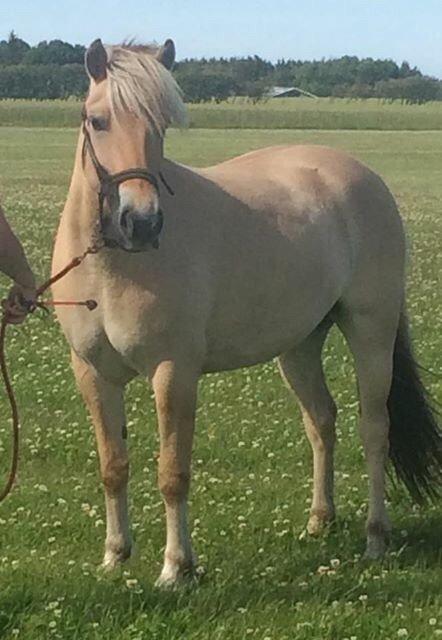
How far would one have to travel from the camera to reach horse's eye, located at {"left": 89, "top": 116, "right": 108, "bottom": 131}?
582 centimetres

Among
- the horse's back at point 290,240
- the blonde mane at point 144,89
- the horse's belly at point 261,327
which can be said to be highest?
the blonde mane at point 144,89

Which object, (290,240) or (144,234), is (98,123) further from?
(290,240)

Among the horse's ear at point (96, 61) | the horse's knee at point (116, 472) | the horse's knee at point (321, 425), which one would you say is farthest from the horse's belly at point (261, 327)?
the horse's ear at point (96, 61)

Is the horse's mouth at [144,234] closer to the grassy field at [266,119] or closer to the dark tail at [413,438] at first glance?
the dark tail at [413,438]

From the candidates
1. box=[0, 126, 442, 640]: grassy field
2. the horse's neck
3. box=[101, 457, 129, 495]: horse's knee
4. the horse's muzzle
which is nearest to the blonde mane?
the horse's neck

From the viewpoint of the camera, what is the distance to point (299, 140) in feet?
203

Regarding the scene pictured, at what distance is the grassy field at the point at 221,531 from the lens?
555 cm

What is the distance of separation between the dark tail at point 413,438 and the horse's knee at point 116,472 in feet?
6.51

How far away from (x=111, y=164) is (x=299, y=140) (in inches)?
2246

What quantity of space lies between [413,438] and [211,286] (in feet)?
6.91

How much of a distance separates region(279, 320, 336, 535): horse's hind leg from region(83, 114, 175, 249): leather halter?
7.05 feet

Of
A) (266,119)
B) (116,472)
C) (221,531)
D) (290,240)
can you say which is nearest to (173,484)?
(116,472)

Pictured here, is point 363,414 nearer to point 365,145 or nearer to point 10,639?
point 10,639

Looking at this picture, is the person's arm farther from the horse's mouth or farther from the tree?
the tree
